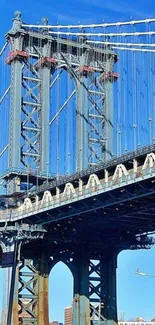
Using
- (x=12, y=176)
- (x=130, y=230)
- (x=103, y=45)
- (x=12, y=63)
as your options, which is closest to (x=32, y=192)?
(x=12, y=176)

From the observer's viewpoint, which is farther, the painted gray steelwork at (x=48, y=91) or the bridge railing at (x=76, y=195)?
the painted gray steelwork at (x=48, y=91)

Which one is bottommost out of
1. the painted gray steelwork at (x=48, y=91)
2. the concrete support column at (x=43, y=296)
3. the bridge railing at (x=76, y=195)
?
the concrete support column at (x=43, y=296)

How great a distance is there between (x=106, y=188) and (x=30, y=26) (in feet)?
86.6

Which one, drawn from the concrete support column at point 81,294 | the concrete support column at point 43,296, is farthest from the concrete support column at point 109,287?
the concrete support column at point 43,296

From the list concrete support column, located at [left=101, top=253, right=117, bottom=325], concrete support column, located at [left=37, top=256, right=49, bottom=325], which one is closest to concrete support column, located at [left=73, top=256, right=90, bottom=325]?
concrete support column, located at [left=101, top=253, right=117, bottom=325]

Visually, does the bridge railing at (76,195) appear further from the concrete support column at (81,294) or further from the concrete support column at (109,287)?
the concrete support column at (109,287)

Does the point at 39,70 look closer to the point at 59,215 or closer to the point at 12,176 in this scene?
the point at 12,176

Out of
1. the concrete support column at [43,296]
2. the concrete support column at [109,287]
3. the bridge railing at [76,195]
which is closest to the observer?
the bridge railing at [76,195]

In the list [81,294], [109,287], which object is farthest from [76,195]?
[109,287]

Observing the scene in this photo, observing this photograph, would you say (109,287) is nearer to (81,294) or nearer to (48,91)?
(81,294)

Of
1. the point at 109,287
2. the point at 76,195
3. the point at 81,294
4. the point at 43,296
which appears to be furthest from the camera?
the point at 109,287

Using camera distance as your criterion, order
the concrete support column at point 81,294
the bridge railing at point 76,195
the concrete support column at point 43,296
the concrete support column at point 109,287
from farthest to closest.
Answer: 1. the concrete support column at point 109,287
2. the concrete support column at point 81,294
3. the concrete support column at point 43,296
4. the bridge railing at point 76,195

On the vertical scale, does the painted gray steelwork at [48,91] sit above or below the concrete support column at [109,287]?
above

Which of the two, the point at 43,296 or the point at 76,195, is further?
the point at 43,296
